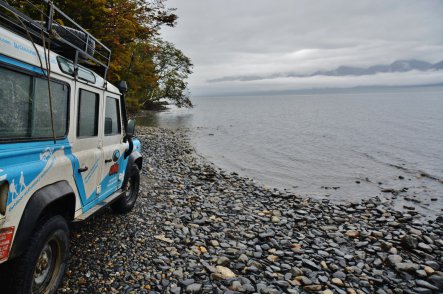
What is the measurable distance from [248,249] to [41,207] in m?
3.97

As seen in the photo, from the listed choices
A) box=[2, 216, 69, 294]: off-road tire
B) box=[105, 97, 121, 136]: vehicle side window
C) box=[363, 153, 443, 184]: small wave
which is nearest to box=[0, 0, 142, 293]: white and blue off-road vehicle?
box=[2, 216, 69, 294]: off-road tire

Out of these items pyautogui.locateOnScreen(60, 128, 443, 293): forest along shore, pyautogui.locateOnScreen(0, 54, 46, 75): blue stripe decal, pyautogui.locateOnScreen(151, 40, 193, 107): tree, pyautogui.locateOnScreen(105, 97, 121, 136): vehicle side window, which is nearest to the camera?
pyautogui.locateOnScreen(0, 54, 46, 75): blue stripe decal

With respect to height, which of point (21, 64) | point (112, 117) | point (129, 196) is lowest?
point (129, 196)

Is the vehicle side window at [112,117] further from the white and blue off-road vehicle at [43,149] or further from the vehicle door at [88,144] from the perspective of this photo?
the vehicle door at [88,144]

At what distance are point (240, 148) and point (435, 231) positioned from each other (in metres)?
16.8

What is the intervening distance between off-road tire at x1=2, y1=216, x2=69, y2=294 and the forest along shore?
0.60 m

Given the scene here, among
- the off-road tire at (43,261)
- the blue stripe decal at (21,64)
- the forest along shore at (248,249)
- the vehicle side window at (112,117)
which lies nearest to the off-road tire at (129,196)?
the forest along shore at (248,249)

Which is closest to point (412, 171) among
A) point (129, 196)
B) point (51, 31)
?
point (129, 196)

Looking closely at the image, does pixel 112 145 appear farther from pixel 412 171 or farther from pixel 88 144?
pixel 412 171

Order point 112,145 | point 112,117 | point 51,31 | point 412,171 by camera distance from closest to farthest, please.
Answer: point 51,31 → point 112,145 → point 112,117 → point 412,171

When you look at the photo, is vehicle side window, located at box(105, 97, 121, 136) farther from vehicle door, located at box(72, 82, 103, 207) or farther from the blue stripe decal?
the blue stripe decal

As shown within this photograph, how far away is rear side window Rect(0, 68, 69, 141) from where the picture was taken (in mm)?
2811

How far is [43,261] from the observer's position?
11.0 ft

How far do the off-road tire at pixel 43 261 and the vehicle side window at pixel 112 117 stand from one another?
217 centimetres
